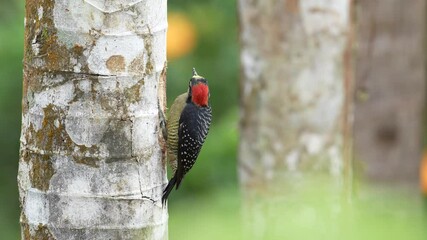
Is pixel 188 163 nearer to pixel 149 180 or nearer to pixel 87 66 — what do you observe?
pixel 149 180

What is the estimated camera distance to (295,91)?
25.8 ft

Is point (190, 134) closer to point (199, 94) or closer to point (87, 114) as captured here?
point (199, 94)

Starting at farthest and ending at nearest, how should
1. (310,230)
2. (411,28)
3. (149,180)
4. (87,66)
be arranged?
(411,28), (149,180), (87,66), (310,230)

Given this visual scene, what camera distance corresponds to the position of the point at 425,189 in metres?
11.6

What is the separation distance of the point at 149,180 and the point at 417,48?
590 cm

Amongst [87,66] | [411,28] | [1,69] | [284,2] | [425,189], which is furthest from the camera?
[425,189]

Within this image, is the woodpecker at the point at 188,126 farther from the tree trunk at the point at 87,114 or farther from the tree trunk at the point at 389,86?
the tree trunk at the point at 389,86

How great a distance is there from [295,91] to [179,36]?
10.7 ft

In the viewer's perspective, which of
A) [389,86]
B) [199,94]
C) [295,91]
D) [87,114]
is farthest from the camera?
[389,86]

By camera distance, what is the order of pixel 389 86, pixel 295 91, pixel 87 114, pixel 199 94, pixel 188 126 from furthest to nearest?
1. pixel 389 86
2. pixel 295 91
3. pixel 199 94
4. pixel 188 126
5. pixel 87 114

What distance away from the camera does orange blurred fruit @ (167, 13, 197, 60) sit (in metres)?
10.7

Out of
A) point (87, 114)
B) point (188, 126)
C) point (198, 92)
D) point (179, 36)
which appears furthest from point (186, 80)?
point (87, 114)

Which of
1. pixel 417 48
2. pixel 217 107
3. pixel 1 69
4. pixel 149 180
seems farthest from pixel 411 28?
pixel 149 180

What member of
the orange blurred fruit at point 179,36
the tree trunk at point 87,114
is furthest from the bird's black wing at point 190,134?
the orange blurred fruit at point 179,36
